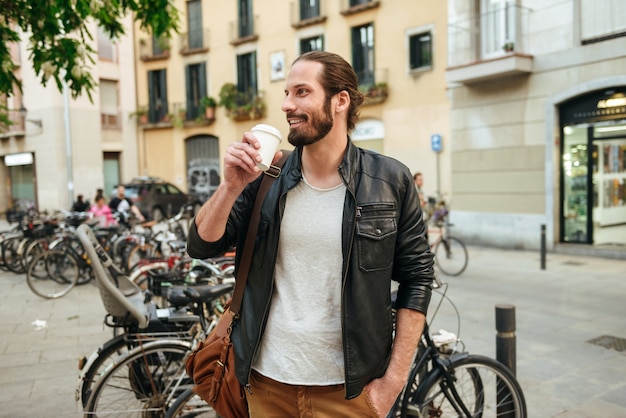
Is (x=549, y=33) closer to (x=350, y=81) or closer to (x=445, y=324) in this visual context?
(x=445, y=324)

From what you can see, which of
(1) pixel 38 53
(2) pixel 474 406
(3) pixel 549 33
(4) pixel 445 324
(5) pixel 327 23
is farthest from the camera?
(5) pixel 327 23

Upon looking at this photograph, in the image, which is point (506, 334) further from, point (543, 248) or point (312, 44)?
point (312, 44)

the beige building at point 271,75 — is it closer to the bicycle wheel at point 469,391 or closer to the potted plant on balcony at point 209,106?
the potted plant on balcony at point 209,106

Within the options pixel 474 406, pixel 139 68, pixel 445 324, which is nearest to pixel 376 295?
pixel 474 406

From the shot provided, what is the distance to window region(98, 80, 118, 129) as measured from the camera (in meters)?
28.2

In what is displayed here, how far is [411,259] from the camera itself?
6.72 feet

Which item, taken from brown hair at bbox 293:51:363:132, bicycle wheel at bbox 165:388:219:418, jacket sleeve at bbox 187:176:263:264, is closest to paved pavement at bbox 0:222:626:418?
bicycle wheel at bbox 165:388:219:418

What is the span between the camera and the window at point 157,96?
28516mm

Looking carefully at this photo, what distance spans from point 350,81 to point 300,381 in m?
1.04

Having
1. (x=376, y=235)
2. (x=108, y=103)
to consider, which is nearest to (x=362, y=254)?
(x=376, y=235)

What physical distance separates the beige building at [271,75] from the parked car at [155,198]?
3.45 metres

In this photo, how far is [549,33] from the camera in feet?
40.4

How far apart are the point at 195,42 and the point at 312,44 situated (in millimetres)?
7466

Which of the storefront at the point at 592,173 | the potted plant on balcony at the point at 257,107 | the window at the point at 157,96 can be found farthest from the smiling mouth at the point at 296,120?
the window at the point at 157,96
